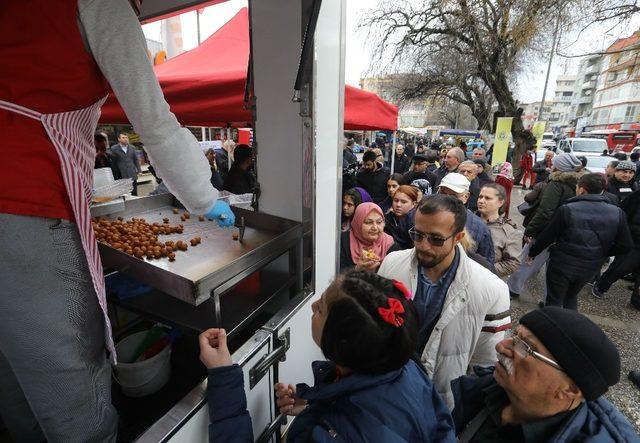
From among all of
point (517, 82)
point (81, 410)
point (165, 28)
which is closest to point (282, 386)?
point (81, 410)

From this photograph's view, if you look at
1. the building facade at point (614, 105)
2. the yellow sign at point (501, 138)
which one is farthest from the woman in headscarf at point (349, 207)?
the building facade at point (614, 105)

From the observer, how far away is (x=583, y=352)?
108cm

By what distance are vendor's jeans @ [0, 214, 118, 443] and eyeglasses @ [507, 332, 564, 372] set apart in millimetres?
1445

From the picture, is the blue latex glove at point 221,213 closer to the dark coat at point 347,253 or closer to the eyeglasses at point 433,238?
the eyeglasses at point 433,238

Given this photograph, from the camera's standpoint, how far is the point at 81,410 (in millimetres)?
1006

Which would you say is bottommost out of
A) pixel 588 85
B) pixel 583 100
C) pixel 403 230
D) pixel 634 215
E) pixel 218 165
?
pixel 634 215

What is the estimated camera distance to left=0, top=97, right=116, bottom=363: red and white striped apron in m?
0.92

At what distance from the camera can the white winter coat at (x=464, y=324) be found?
1.78 meters

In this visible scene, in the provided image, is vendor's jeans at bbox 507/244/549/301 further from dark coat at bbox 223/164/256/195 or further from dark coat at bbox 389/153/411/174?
dark coat at bbox 389/153/411/174

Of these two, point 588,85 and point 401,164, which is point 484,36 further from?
point 588,85

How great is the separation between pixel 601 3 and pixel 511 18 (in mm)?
4033

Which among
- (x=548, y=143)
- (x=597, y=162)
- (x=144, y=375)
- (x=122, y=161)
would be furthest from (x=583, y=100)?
(x=144, y=375)

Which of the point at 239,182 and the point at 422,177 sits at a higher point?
the point at 239,182

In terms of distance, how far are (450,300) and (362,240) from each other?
4.47ft
